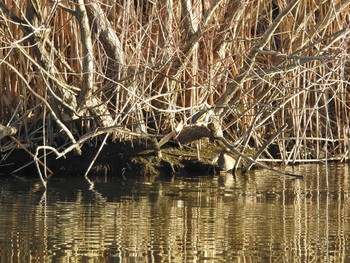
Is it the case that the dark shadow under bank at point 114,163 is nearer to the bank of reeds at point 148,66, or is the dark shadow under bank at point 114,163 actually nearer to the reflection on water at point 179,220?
the bank of reeds at point 148,66

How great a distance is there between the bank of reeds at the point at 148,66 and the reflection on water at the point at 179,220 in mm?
567

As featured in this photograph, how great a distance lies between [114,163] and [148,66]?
4.16 ft

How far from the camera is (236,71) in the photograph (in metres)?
8.41

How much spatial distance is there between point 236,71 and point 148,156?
107cm

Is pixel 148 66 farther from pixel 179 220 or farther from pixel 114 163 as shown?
pixel 179 220

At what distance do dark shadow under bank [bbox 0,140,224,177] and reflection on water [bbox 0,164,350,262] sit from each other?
315mm

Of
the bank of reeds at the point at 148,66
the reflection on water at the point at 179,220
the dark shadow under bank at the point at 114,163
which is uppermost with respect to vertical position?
the bank of reeds at the point at 148,66

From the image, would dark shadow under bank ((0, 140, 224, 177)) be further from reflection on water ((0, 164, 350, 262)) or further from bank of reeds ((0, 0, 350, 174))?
reflection on water ((0, 164, 350, 262))

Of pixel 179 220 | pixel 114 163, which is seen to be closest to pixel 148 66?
pixel 114 163

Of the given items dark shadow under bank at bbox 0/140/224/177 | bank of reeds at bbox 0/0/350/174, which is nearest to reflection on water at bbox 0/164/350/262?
dark shadow under bank at bbox 0/140/224/177

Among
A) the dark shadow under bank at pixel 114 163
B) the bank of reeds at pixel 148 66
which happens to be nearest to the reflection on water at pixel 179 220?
the dark shadow under bank at pixel 114 163

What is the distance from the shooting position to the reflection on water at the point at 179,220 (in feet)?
15.6

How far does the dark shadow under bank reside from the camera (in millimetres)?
8227

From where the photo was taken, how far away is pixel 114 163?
326 inches
